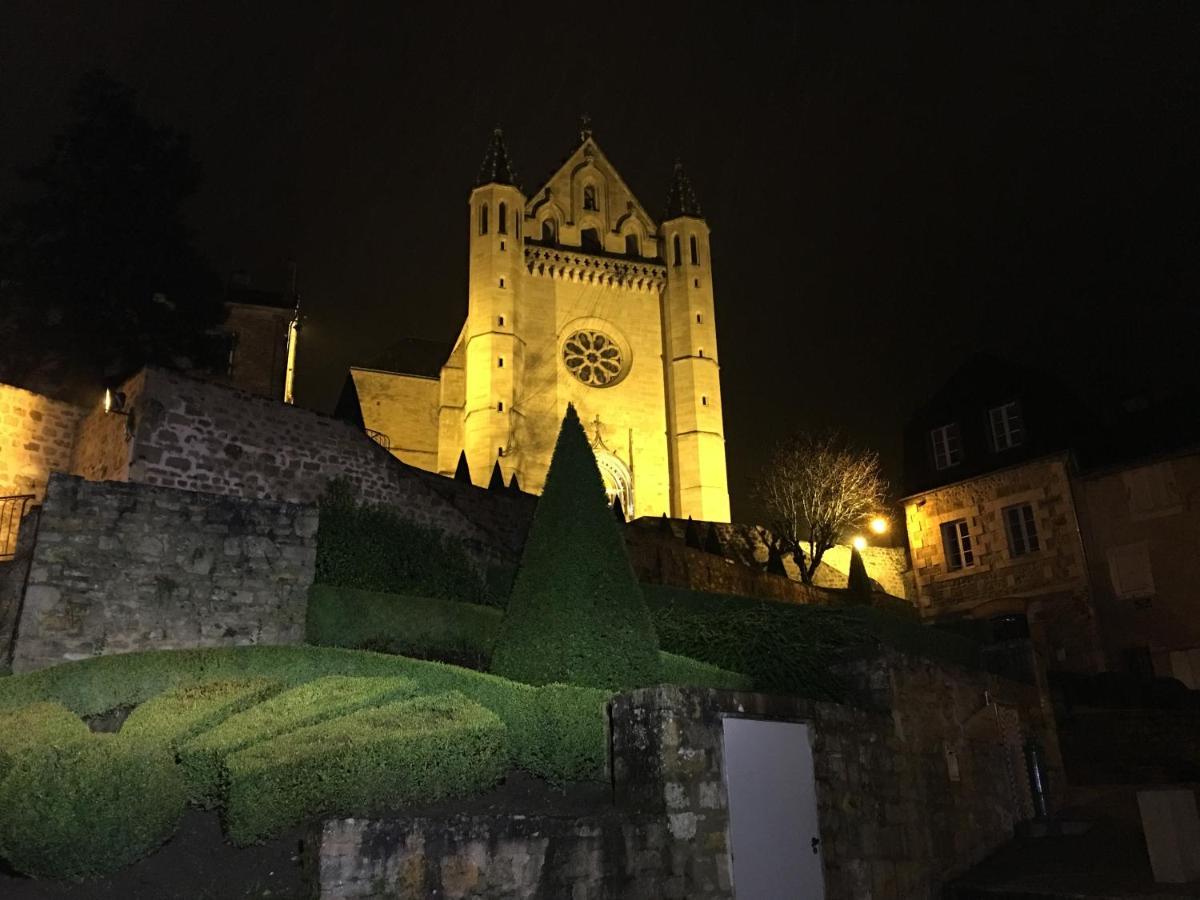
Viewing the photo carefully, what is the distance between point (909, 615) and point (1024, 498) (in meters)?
5.21

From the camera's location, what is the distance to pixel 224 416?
15.0 metres

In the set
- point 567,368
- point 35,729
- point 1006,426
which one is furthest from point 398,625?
point 567,368

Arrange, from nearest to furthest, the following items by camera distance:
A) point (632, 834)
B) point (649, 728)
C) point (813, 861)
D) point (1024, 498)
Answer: point (632, 834), point (649, 728), point (813, 861), point (1024, 498)

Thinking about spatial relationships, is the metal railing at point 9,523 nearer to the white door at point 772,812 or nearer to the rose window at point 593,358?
the white door at point 772,812

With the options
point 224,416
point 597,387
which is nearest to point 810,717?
point 224,416

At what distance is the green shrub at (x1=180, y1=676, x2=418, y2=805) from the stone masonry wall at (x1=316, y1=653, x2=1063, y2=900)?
62.4 inches

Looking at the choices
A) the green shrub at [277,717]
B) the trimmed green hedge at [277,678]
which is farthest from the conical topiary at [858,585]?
the green shrub at [277,717]

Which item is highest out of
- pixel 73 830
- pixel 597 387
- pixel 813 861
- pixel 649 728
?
pixel 597 387

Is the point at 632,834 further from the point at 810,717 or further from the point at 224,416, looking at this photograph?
the point at 224,416

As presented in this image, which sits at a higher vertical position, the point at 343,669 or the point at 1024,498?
the point at 1024,498

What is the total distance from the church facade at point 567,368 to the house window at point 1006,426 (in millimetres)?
12041

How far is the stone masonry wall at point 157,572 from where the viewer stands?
9.64m

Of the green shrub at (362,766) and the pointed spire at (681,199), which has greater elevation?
the pointed spire at (681,199)

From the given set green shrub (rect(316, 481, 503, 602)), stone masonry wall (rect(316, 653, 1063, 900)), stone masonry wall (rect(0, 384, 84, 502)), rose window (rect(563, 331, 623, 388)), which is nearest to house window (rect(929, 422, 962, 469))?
rose window (rect(563, 331, 623, 388))
